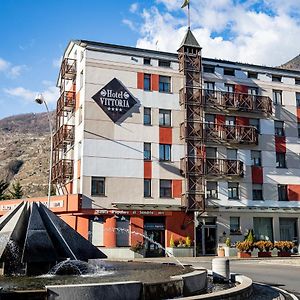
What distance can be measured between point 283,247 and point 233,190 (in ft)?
20.4

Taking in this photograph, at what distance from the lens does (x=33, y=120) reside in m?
171

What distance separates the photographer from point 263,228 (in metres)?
41.1

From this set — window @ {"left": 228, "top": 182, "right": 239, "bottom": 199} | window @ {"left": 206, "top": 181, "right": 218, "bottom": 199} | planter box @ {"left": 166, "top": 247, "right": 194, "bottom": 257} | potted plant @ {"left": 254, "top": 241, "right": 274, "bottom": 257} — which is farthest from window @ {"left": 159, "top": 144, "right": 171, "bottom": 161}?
potted plant @ {"left": 254, "top": 241, "right": 274, "bottom": 257}

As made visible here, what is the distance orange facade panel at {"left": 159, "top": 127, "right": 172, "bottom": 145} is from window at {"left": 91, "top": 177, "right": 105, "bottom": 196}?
6.06m

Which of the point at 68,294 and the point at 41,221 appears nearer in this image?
the point at 68,294

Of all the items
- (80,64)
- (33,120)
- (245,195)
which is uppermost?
(33,120)

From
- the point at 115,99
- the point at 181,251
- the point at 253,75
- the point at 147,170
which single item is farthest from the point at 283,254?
the point at 115,99

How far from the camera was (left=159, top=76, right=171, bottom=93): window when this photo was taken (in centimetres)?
3961

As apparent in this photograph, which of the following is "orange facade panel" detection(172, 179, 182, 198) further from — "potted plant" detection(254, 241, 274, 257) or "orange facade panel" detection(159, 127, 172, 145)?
"potted plant" detection(254, 241, 274, 257)

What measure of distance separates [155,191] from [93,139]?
6474mm

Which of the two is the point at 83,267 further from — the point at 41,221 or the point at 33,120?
the point at 33,120

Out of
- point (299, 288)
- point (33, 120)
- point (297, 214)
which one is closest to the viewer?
point (299, 288)

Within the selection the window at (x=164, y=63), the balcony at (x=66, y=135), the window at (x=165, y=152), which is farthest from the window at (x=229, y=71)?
the balcony at (x=66, y=135)

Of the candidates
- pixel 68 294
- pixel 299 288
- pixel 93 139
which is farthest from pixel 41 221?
pixel 93 139
